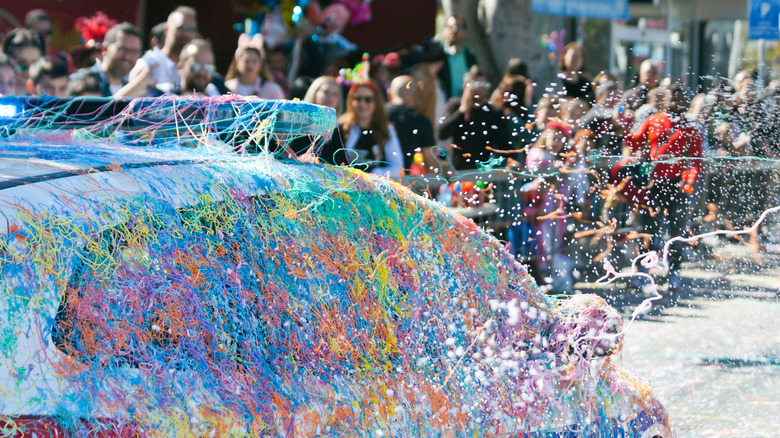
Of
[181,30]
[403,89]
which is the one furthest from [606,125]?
[181,30]

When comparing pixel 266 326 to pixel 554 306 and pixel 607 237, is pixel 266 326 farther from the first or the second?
pixel 607 237

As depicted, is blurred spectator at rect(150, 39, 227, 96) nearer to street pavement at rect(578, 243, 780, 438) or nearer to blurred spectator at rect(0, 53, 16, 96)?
blurred spectator at rect(0, 53, 16, 96)

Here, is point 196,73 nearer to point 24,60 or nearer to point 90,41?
point 24,60

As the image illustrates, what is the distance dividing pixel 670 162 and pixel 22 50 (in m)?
5.08

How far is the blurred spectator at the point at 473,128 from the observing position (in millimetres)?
7816

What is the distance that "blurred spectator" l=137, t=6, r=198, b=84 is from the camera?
306 inches

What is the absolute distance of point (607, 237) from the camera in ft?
28.4

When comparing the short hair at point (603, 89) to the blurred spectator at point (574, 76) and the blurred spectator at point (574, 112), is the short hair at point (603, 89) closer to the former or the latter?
the blurred spectator at point (574, 76)

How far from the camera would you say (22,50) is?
838 cm

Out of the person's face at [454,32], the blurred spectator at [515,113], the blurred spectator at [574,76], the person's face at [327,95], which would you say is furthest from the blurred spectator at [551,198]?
the person's face at [454,32]

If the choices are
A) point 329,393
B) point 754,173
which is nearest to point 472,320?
point 329,393

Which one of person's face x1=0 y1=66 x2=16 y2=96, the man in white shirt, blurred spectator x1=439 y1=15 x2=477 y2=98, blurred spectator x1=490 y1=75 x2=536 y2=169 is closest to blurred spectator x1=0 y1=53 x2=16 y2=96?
person's face x1=0 y1=66 x2=16 y2=96

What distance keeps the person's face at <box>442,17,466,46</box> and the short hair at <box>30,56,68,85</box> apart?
14.4 feet

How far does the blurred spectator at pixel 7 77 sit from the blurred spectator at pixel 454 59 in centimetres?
426
